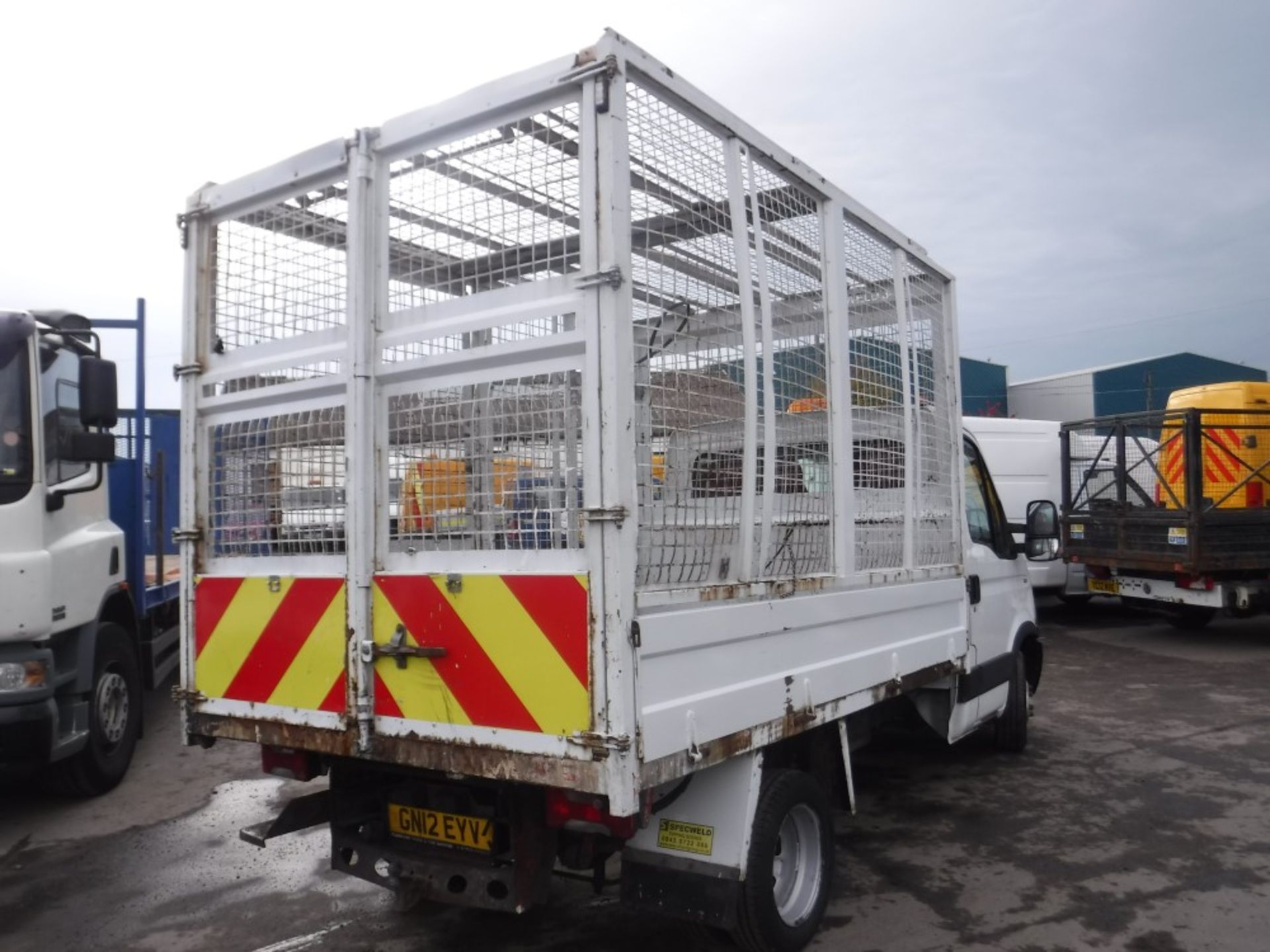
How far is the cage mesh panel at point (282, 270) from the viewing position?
3533mm

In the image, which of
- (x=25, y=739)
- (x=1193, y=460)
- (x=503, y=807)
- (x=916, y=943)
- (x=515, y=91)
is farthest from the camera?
(x=1193, y=460)

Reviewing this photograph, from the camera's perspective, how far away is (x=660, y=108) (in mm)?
3117

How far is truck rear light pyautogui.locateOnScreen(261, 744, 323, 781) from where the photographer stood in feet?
12.0

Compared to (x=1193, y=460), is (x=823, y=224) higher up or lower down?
higher up

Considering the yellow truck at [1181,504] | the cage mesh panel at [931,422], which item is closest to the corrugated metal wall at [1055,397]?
the yellow truck at [1181,504]

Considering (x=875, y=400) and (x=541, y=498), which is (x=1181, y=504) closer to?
(x=875, y=400)

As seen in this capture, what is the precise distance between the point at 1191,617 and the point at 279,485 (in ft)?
41.1

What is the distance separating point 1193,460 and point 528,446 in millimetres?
10626

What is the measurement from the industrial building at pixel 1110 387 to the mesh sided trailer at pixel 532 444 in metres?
37.8

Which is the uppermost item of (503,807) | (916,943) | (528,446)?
(528,446)

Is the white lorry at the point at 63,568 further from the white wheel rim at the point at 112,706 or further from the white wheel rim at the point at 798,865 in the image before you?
the white wheel rim at the point at 798,865

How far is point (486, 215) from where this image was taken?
3.24 meters

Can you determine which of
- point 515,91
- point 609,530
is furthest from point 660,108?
point 609,530

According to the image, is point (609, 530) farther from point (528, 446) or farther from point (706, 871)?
point (706, 871)
